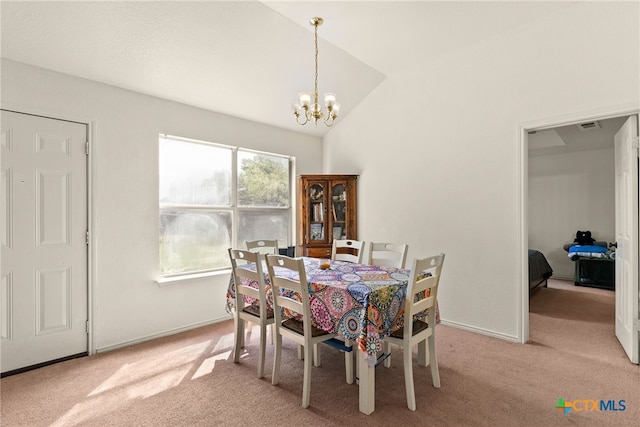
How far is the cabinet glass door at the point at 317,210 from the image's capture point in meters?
4.50

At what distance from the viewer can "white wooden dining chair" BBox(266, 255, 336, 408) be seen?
216 centimetres

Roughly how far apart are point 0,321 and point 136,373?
1064 millimetres

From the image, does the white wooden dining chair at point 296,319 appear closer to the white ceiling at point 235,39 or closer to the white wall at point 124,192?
the white wall at point 124,192

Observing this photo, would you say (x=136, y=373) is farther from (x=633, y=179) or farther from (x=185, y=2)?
(x=633, y=179)

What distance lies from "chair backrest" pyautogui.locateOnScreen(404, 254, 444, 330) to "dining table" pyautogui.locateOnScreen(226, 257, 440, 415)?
94 mm

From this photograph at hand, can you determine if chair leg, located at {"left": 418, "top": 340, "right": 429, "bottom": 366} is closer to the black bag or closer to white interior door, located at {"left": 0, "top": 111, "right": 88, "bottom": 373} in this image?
white interior door, located at {"left": 0, "top": 111, "right": 88, "bottom": 373}

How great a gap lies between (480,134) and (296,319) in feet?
8.36

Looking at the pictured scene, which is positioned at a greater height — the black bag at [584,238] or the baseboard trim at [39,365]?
the black bag at [584,238]

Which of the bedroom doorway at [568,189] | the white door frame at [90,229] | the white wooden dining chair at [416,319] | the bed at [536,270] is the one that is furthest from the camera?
the bedroom doorway at [568,189]

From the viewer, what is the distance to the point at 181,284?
354 centimetres

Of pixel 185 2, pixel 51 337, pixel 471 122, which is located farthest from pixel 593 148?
pixel 51 337

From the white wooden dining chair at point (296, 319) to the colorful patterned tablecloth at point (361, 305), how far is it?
0.10 meters

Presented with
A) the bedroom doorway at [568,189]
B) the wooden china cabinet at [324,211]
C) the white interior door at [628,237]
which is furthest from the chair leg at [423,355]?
the bedroom doorway at [568,189]

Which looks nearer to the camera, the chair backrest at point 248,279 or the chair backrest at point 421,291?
the chair backrest at point 421,291
